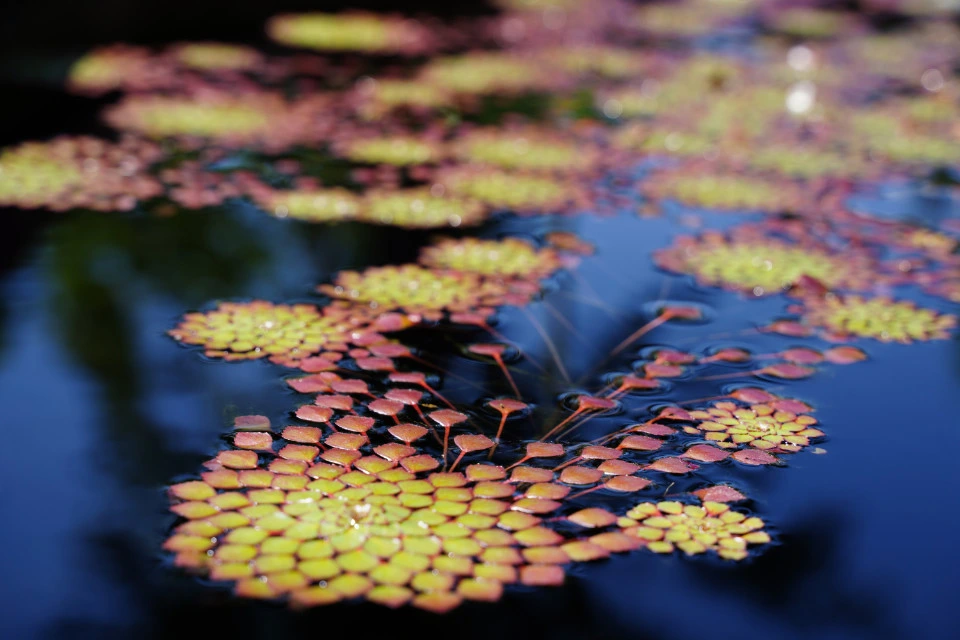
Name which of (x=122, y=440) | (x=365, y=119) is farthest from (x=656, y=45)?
(x=122, y=440)

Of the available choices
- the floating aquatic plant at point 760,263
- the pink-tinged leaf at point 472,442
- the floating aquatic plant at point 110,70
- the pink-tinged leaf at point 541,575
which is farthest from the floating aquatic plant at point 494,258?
the floating aquatic plant at point 110,70

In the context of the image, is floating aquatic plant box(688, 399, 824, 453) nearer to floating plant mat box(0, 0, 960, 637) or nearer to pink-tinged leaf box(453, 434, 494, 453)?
floating plant mat box(0, 0, 960, 637)

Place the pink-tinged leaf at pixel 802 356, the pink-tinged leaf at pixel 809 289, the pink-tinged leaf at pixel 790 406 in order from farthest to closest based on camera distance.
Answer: the pink-tinged leaf at pixel 809 289, the pink-tinged leaf at pixel 802 356, the pink-tinged leaf at pixel 790 406

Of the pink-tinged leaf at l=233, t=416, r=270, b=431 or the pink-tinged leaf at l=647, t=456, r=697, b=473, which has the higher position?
the pink-tinged leaf at l=233, t=416, r=270, b=431

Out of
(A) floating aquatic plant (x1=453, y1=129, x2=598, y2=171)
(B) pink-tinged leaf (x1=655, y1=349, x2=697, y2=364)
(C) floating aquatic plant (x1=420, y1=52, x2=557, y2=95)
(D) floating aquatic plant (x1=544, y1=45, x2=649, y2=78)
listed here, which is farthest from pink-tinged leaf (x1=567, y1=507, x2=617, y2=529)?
(D) floating aquatic plant (x1=544, y1=45, x2=649, y2=78)

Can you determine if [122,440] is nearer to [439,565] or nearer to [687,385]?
[439,565]

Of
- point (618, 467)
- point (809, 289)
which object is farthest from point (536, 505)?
point (809, 289)

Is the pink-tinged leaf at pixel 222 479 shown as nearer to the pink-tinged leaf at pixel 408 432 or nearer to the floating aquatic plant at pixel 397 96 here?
the pink-tinged leaf at pixel 408 432
